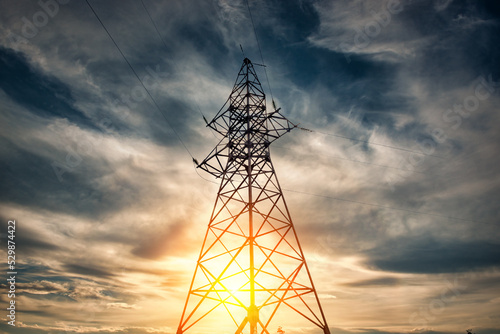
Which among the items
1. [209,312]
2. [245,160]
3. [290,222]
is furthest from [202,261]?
[245,160]

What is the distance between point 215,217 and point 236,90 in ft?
33.4

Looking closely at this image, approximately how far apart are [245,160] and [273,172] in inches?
83.4

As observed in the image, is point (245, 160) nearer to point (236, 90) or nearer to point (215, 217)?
point (215, 217)

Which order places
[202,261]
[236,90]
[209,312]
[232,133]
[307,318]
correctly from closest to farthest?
[307,318], [209,312], [202,261], [232,133], [236,90]

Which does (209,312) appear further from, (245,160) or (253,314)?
(245,160)

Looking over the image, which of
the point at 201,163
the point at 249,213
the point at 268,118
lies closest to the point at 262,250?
the point at 249,213

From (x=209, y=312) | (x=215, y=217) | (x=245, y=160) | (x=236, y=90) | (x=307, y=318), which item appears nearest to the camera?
(x=307, y=318)

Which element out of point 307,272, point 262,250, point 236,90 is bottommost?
point 307,272

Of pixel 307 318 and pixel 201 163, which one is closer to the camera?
pixel 307 318

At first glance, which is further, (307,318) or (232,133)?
(232,133)

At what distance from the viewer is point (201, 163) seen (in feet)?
59.2

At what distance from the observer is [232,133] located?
60.9ft

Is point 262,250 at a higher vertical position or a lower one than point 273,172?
lower

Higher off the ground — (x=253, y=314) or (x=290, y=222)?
(x=290, y=222)
